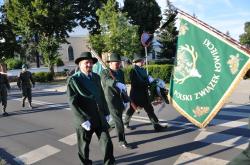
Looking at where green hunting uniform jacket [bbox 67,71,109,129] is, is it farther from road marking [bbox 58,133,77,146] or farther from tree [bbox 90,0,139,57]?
tree [bbox 90,0,139,57]

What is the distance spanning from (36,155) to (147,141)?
7.79 ft

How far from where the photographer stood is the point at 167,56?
1797 inches

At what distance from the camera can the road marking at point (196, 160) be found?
6.64m

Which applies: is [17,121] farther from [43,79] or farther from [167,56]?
[167,56]

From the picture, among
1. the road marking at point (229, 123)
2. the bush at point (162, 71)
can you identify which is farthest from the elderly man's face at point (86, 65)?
the bush at point (162, 71)

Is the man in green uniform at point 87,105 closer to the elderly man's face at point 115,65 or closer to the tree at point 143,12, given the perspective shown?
the elderly man's face at point 115,65

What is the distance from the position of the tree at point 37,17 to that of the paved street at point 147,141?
2876 centimetres

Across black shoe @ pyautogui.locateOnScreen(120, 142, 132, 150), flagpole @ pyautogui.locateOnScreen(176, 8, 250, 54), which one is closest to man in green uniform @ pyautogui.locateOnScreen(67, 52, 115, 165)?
black shoe @ pyautogui.locateOnScreen(120, 142, 132, 150)

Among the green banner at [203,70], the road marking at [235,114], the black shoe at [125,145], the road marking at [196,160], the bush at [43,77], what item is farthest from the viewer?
the bush at [43,77]

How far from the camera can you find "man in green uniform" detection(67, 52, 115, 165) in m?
6.18

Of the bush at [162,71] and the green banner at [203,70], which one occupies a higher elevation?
the green banner at [203,70]

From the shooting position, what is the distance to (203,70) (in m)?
7.56

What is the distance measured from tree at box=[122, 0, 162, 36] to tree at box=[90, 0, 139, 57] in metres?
10.4

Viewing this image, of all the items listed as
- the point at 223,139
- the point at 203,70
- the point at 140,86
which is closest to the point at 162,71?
the point at 140,86
